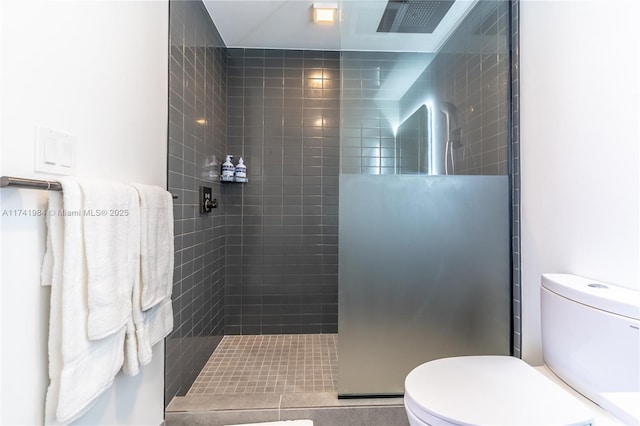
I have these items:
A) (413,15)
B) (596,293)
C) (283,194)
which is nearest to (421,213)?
(596,293)

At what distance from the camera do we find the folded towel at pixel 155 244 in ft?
3.29

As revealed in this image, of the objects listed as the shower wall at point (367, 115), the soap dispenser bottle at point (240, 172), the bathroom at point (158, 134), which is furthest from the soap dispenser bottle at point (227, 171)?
the shower wall at point (367, 115)

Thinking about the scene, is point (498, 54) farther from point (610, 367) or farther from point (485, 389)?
point (485, 389)

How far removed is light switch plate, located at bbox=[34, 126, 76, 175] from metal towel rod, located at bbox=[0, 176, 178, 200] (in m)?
0.07

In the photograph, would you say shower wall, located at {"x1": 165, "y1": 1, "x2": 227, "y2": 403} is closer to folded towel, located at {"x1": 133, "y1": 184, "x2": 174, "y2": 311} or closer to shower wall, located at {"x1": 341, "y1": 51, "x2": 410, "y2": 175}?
folded towel, located at {"x1": 133, "y1": 184, "x2": 174, "y2": 311}

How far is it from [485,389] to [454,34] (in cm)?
174

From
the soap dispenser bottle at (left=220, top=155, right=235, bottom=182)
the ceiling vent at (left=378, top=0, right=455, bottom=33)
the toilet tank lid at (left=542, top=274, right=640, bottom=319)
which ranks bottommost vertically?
the toilet tank lid at (left=542, top=274, right=640, bottom=319)

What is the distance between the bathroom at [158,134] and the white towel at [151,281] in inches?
5.7

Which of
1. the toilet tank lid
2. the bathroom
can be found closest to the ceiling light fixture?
the bathroom

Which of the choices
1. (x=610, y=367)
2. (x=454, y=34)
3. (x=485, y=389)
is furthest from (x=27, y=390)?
(x=454, y=34)

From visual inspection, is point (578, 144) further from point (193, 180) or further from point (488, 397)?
point (193, 180)

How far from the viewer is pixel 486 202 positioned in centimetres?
152

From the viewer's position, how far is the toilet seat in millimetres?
827

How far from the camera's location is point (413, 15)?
1.64m
